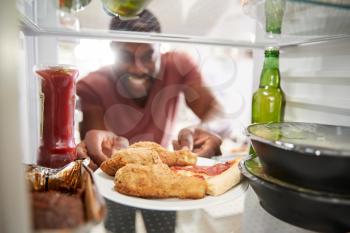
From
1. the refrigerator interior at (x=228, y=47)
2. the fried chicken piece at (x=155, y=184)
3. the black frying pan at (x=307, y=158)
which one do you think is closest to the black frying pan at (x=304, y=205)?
the black frying pan at (x=307, y=158)

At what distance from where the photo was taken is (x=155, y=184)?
0.73 m

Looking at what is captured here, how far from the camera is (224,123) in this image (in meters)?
1.30

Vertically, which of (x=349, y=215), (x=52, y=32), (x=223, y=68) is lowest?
(x=349, y=215)

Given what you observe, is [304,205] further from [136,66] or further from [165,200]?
[136,66]

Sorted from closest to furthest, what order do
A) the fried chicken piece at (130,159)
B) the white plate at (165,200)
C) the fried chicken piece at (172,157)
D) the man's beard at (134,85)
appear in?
1. the white plate at (165,200)
2. the fried chicken piece at (130,159)
3. the fried chicken piece at (172,157)
4. the man's beard at (134,85)

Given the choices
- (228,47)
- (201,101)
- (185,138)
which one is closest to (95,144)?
(185,138)

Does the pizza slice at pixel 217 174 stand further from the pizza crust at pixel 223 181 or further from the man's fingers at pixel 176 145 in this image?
the man's fingers at pixel 176 145

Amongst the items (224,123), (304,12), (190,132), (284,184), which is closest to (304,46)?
(304,12)

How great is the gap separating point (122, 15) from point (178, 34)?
29 cm

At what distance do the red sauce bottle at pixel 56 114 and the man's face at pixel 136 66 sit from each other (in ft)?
1.18

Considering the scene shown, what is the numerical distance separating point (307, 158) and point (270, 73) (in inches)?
22.3

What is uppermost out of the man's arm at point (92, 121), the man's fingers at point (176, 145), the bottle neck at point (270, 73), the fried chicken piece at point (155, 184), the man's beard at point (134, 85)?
the bottle neck at point (270, 73)

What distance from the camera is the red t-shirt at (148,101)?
114 cm

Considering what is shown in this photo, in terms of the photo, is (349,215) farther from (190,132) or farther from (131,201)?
(190,132)
